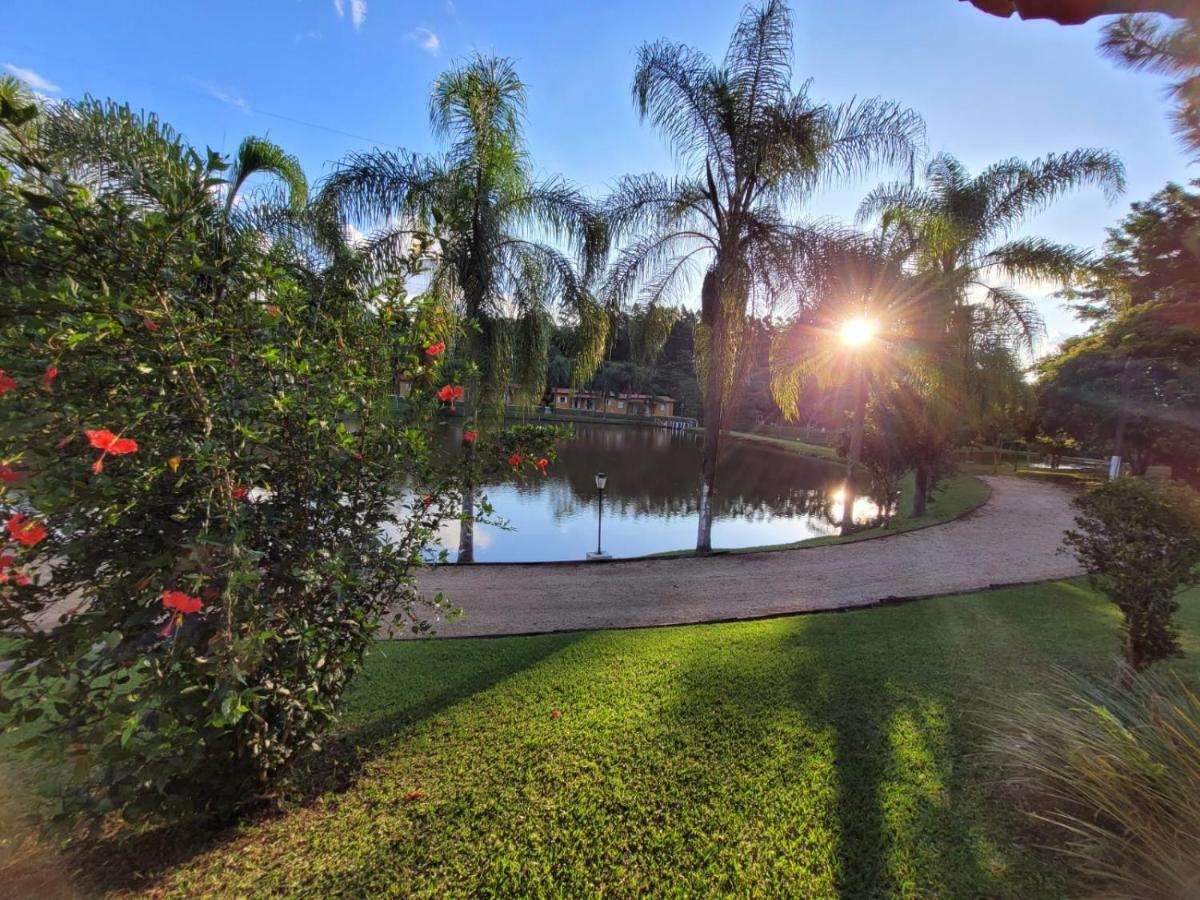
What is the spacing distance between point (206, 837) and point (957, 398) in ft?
43.7

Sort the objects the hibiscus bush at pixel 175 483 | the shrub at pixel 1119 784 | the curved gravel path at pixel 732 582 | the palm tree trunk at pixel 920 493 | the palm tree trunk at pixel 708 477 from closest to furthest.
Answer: the hibiscus bush at pixel 175 483, the shrub at pixel 1119 784, the curved gravel path at pixel 732 582, the palm tree trunk at pixel 708 477, the palm tree trunk at pixel 920 493

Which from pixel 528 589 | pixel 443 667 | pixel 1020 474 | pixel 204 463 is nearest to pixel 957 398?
pixel 528 589

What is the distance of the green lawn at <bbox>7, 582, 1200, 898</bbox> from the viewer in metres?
1.95

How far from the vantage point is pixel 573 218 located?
834cm

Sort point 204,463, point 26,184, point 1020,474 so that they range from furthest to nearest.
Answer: point 1020,474, point 204,463, point 26,184

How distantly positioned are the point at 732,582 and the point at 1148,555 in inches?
178

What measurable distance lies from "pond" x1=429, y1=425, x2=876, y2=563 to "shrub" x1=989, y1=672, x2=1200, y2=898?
421 centimetres

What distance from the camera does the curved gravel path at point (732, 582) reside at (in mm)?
6000

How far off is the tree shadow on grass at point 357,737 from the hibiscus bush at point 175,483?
13 centimetres

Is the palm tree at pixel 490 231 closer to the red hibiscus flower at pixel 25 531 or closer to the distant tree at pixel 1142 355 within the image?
the red hibiscus flower at pixel 25 531

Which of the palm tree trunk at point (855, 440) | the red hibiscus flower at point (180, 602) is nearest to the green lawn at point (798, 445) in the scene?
the palm tree trunk at point (855, 440)

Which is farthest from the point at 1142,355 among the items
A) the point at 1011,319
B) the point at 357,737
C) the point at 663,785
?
the point at 357,737

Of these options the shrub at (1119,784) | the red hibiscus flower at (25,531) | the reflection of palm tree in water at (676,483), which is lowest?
the reflection of palm tree in water at (676,483)

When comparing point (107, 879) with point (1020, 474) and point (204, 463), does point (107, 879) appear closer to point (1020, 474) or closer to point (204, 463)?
point (204, 463)
